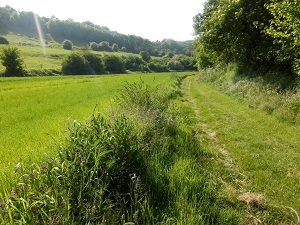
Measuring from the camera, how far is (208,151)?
656 cm

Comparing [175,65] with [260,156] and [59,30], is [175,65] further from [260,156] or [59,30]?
[59,30]

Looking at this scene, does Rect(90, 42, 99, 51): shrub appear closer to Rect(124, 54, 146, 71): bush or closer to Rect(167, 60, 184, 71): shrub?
Rect(124, 54, 146, 71): bush

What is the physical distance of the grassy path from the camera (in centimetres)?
426

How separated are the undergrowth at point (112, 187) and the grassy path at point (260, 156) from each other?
34.5 inches

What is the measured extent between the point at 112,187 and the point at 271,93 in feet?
39.1

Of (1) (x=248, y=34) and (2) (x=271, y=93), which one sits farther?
(1) (x=248, y=34)

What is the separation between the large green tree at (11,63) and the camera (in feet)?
178

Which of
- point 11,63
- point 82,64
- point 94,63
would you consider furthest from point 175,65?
point 11,63

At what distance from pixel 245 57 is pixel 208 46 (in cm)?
406

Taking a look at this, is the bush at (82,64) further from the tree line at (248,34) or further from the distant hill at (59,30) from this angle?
the distant hill at (59,30)

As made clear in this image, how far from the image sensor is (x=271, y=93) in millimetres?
12359

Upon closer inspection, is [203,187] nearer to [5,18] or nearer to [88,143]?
[88,143]

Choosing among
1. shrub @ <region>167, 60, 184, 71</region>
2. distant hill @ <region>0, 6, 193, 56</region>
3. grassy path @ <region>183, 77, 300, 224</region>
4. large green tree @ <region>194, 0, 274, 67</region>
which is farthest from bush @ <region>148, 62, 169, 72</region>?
grassy path @ <region>183, 77, 300, 224</region>

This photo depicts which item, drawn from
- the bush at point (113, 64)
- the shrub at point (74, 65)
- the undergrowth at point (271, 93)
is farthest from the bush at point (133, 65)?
the undergrowth at point (271, 93)
